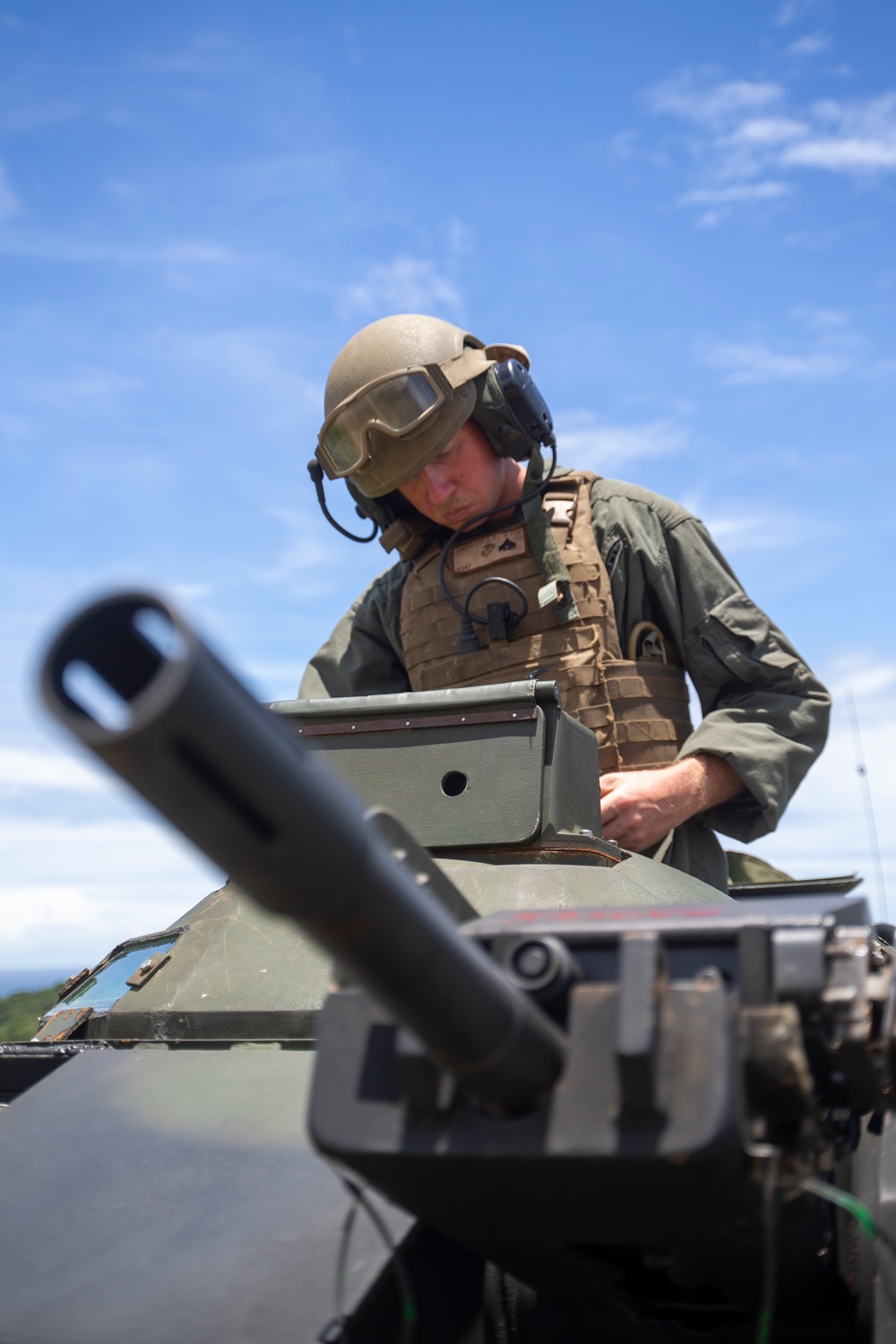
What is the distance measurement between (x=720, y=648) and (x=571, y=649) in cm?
50

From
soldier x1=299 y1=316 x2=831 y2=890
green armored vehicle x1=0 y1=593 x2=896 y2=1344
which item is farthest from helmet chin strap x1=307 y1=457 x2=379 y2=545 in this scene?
green armored vehicle x1=0 y1=593 x2=896 y2=1344

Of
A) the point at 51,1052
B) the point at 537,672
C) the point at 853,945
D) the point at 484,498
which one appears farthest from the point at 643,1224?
the point at 484,498

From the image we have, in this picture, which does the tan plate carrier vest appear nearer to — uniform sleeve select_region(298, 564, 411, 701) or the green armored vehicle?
uniform sleeve select_region(298, 564, 411, 701)

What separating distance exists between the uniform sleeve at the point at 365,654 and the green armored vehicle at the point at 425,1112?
2372mm

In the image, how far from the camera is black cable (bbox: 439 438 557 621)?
4488 mm

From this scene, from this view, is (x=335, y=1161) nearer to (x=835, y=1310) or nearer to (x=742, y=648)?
(x=835, y=1310)

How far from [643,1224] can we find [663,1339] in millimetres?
675

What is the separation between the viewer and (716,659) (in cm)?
445

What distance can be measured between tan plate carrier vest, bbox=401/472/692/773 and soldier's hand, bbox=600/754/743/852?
172 millimetres

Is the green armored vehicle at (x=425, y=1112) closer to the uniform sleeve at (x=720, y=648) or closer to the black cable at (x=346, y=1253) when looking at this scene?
the black cable at (x=346, y=1253)

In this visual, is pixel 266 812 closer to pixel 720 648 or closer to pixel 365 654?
pixel 720 648

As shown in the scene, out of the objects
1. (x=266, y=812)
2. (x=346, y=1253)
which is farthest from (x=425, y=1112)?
(x=266, y=812)

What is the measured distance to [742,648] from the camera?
4.39 m

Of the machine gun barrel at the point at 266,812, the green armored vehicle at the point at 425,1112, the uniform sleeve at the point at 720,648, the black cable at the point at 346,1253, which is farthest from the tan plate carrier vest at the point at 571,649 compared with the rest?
the machine gun barrel at the point at 266,812
